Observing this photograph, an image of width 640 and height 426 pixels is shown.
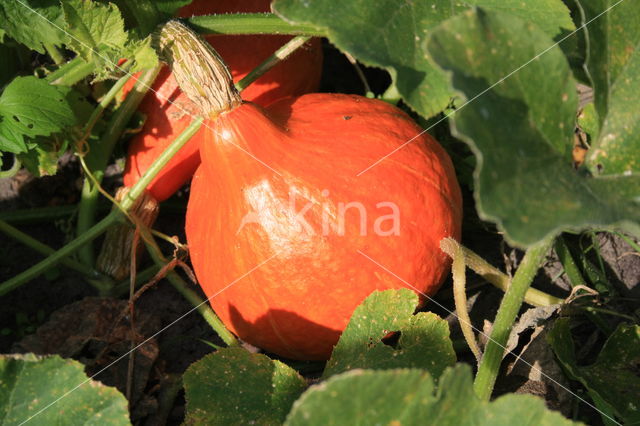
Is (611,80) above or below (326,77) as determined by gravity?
above

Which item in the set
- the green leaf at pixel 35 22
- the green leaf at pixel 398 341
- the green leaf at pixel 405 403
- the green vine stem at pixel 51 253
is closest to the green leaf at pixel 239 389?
the green leaf at pixel 398 341

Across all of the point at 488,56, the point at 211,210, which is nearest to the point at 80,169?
the point at 211,210

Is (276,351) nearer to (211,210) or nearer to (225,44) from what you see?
(211,210)

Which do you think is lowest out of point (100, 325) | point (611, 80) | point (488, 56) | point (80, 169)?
point (100, 325)

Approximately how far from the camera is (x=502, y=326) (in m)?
1.59

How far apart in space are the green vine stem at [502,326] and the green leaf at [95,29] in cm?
95

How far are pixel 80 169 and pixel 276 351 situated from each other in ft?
2.68

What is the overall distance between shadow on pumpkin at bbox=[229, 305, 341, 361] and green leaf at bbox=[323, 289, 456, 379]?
18cm

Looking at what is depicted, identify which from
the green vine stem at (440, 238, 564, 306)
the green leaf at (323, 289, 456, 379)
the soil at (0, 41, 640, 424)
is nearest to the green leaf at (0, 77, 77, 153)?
the soil at (0, 41, 640, 424)

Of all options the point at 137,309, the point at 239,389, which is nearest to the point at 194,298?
the point at 137,309

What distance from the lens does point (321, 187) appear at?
172cm

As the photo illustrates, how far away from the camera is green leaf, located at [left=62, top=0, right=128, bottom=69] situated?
5.59ft

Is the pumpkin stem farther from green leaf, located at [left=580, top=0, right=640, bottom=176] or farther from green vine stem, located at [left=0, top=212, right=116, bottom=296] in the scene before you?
green leaf, located at [left=580, top=0, right=640, bottom=176]

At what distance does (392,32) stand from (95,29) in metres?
0.65
